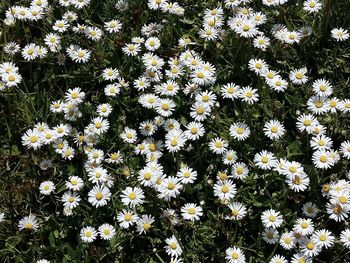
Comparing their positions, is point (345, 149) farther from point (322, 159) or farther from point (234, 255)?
point (234, 255)

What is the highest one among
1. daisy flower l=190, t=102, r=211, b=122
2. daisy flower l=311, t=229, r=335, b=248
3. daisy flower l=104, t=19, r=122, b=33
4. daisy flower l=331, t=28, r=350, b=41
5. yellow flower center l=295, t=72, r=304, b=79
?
daisy flower l=104, t=19, r=122, b=33

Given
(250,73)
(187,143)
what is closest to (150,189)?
(187,143)

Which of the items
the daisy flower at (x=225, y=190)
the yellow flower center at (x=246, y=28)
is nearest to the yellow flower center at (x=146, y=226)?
the daisy flower at (x=225, y=190)

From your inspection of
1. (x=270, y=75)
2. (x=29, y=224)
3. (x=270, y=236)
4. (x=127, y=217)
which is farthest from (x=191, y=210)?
(x=270, y=75)

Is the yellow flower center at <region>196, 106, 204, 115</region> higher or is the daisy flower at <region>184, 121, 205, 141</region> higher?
the yellow flower center at <region>196, 106, 204, 115</region>

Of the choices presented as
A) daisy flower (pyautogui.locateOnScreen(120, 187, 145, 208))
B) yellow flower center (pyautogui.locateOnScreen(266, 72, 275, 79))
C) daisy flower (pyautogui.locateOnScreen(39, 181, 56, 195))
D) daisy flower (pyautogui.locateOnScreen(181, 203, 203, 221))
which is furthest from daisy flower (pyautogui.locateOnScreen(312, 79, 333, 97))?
daisy flower (pyautogui.locateOnScreen(39, 181, 56, 195))

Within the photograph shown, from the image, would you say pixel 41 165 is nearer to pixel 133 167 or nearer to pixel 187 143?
pixel 133 167

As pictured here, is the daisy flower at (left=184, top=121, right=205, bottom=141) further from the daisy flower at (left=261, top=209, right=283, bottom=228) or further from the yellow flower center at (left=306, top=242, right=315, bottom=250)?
the yellow flower center at (left=306, top=242, right=315, bottom=250)

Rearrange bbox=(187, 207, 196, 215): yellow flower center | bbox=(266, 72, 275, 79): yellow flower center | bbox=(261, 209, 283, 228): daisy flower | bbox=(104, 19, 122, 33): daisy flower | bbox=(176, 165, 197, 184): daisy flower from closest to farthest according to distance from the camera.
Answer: bbox=(261, 209, 283, 228): daisy flower → bbox=(187, 207, 196, 215): yellow flower center → bbox=(176, 165, 197, 184): daisy flower → bbox=(266, 72, 275, 79): yellow flower center → bbox=(104, 19, 122, 33): daisy flower

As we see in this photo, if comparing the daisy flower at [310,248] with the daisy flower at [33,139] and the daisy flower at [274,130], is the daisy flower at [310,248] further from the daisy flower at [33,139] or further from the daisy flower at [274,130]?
the daisy flower at [33,139]
